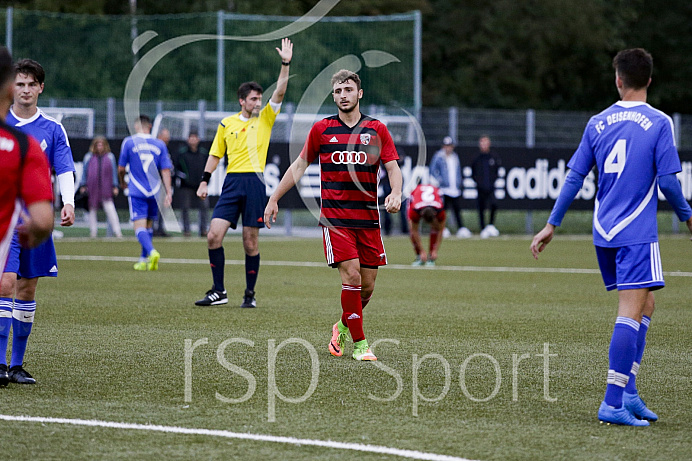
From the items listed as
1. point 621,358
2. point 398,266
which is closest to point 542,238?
point 621,358

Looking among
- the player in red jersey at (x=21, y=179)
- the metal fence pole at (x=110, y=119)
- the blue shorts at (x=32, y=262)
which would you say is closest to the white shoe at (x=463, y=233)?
the metal fence pole at (x=110, y=119)

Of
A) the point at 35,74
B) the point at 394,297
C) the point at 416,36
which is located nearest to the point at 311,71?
the point at 416,36

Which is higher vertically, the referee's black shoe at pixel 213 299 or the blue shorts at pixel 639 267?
the blue shorts at pixel 639 267

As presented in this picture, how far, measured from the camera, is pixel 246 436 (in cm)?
506

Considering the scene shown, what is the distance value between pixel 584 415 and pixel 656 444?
69cm

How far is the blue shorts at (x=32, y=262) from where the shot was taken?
6.34 meters

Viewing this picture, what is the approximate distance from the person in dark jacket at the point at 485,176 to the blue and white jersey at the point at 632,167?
64.1ft

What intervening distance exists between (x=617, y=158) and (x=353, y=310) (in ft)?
8.84

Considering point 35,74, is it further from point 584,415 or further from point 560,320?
point 560,320

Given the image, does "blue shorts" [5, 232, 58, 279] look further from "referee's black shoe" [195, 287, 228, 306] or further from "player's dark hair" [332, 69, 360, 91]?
"referee's black shoe" [195, 287, 228, 306]

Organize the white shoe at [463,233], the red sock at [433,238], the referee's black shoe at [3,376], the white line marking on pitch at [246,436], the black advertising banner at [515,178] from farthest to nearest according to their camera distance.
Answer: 1. the black advertising banner at [515,178]
2. the white shoe at [463,233]
3. the red sock at [433,238]
4. the referee's black shoe at [3,376]
5. the white line marking on pitch at [246,436]

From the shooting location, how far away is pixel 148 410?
18.5ft

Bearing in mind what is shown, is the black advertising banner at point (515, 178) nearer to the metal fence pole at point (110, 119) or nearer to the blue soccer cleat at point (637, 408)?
the metal fence pole at point (110, 119)

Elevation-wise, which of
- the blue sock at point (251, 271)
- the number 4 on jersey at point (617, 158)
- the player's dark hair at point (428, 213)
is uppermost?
the number 4 on jersey at point (617, 158)
